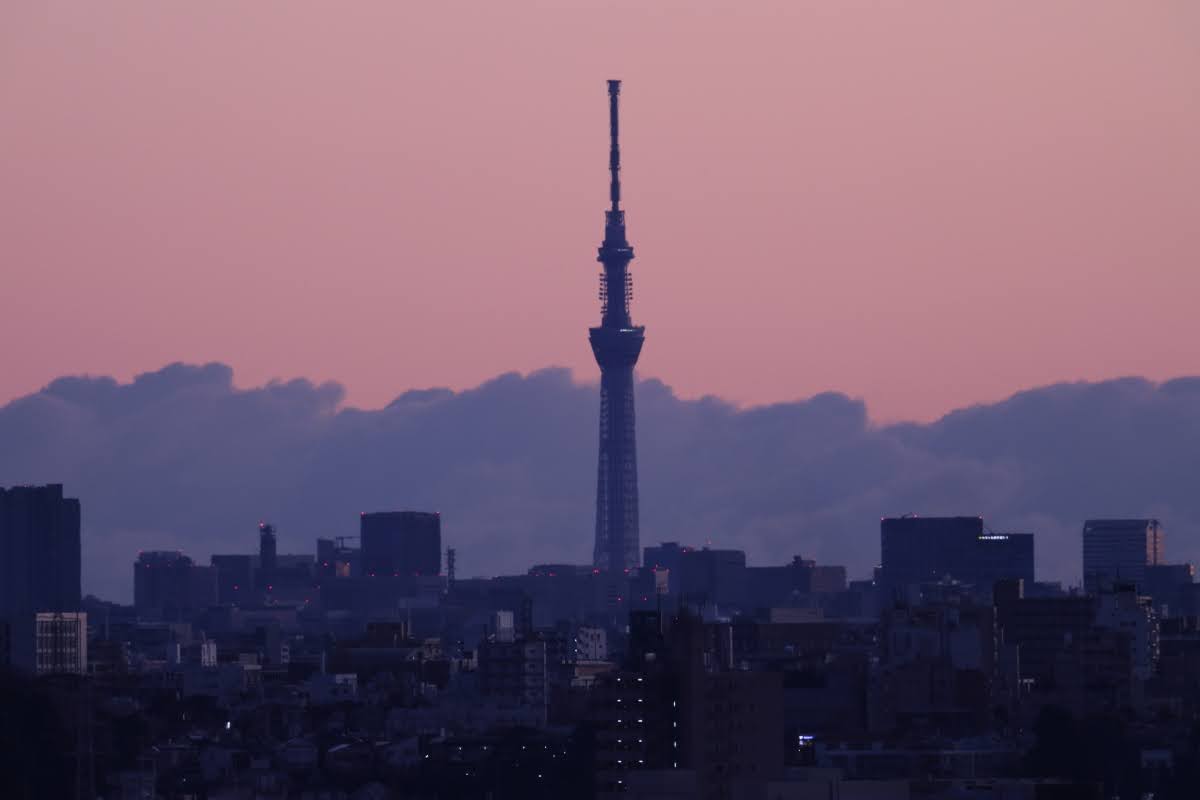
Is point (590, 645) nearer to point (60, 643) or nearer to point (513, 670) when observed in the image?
point (513, 670)

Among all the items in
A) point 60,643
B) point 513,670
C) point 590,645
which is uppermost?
point 590,645

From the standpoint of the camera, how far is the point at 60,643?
127750 millimetres

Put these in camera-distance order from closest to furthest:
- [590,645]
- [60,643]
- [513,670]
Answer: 1. [513,670]
2. [60,643]
3. [590,645]

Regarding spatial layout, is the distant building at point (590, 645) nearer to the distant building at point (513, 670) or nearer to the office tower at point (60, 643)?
the distant building at point (513, 670)

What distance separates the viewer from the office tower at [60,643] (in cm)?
12294

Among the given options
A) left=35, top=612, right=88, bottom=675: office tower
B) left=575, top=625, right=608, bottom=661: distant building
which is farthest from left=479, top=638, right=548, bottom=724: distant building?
left=35, top=612, right=88, bottom=675: office tower

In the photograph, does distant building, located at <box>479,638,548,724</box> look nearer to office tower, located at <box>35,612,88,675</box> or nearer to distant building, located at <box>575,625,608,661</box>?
distant building, located at <box>575,625,608,661</box>

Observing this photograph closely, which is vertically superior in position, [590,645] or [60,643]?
[590,645]

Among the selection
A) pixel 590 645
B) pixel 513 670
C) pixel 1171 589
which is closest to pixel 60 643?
pixel 513 670

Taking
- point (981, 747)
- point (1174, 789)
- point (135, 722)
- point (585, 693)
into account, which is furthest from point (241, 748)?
point (1174, 789)

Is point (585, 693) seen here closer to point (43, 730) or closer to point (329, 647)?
point (43, 730)

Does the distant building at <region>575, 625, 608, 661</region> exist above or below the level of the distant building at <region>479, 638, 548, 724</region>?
above

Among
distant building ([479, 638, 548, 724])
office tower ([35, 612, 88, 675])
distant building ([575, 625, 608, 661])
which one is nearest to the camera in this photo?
distant building ([479, 638, 548, 724])

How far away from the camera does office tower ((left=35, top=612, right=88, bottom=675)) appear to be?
123 meters
